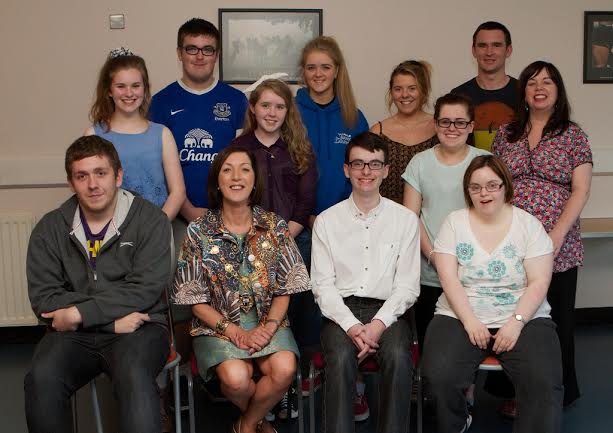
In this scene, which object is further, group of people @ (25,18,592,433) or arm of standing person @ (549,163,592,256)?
arm of standing person @ (549,163,592,256)

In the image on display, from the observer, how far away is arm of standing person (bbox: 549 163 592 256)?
10.1 ft

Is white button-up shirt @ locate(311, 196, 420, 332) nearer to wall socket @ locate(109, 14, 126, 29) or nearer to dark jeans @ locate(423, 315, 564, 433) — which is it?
dark jeans @ locate(423, 315, 564, 433)

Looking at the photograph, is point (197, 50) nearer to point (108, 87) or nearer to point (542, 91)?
point (108, 87)

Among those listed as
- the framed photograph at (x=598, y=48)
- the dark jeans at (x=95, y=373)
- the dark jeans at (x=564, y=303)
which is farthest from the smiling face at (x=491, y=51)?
the dark jeans at (x=95, y=373)

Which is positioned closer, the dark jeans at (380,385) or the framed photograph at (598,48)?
the dark jeans at (380,385)

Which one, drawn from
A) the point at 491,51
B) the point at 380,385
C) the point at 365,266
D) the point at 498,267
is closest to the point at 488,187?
the point at 498,267

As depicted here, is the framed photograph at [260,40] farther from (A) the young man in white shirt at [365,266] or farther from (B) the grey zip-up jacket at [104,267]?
(B) the grey zip-up jacket at [104,267]

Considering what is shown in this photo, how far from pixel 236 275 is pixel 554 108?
158 cm

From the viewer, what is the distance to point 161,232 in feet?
8.96

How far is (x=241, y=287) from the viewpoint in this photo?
281cm

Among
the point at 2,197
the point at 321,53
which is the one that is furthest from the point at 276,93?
the point at 2,197

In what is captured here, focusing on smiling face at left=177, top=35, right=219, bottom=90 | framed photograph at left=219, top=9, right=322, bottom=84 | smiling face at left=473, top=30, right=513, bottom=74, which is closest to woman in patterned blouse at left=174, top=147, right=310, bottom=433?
smiling face at left=177, top=35, right=219, bottom=90

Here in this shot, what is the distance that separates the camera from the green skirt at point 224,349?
2695 millimetres

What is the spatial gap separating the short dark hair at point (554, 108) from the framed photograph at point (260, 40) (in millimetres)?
1627
